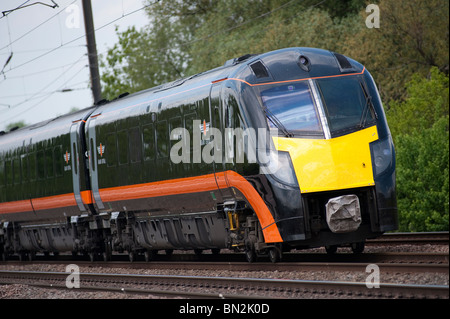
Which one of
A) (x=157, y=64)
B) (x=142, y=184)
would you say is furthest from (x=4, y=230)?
(x=157, y=64)

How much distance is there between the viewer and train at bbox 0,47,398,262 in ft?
40.2

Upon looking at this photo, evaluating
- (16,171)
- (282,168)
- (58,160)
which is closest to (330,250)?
(282,168)

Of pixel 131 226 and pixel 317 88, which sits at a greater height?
pixel 317 88

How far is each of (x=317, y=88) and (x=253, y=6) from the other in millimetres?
30313

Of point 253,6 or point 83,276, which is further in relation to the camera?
point 253,6

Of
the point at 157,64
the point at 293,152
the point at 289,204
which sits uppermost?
the point at 157,64

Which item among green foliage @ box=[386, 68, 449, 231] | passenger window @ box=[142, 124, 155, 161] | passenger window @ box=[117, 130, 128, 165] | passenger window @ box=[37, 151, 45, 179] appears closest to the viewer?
passenger window @ box=[142, 124, 155, 161]

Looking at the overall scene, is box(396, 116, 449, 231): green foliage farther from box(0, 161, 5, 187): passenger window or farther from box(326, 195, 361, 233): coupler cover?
box(0, 161, 5, 187): passenger window

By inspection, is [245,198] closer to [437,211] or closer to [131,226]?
[131,226]

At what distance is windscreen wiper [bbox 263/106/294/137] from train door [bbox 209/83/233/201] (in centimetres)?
113

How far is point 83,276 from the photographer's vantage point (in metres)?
16.7

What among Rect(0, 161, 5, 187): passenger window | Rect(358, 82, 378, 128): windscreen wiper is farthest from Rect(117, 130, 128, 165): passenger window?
Rect(0, 161, 5, 187): passenger window

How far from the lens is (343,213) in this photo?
12.1m

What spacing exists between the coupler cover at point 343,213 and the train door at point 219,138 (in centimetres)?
211
